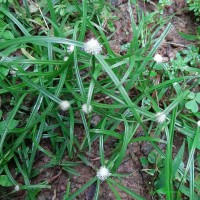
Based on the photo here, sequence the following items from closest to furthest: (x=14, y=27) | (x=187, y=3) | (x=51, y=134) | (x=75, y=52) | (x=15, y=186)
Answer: (x=75, y=52) < (x=15, y=186) < (x=51, y=134) < (x=14, y=27) < (x=187, y=3)

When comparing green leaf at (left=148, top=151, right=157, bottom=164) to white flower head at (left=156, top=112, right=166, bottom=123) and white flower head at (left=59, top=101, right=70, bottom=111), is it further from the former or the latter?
white flower head at (left=59, top=101, right=70, bottom=111)

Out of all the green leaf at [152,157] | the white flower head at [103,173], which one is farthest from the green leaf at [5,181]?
the green leaf at [152,157]

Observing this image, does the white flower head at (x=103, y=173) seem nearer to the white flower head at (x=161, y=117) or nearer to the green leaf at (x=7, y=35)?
the white flower head at (x=161, y=117)

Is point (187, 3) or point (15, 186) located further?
point (187, 3)

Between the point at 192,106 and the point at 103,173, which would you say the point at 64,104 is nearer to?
the point at 103,173

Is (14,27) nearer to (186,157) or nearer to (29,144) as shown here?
(29,144)

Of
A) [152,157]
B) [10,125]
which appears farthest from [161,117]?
[10,125]

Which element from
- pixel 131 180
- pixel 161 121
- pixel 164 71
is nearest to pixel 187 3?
pixel 164 71

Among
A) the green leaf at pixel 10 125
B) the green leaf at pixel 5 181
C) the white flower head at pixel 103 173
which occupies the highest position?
the green leaf at pixel 10 125
